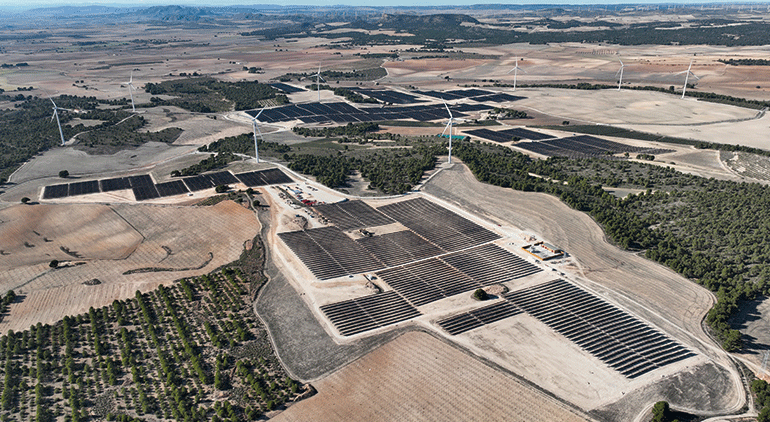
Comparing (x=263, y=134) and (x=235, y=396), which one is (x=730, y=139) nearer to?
(x=263, y=134)

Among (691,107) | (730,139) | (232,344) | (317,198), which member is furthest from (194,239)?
(691,107)

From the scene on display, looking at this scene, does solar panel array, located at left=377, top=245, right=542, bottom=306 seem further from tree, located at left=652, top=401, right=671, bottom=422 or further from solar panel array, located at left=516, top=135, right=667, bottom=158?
solar panel array, located at left=516, top=135, right=667, bottom=158

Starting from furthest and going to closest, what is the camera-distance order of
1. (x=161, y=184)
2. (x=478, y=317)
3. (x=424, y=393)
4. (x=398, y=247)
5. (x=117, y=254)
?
(x=161, y=184) < (x=117, y=254) < (x=398, y=247) < (x=478, y=317) < (x=424, y=393)

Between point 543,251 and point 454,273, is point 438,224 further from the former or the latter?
point 543,251

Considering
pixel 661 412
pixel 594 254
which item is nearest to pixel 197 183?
pixel 594 254

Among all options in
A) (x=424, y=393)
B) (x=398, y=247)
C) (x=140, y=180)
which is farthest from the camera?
(x=140, y=180)

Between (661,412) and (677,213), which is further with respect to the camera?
(677,213)
